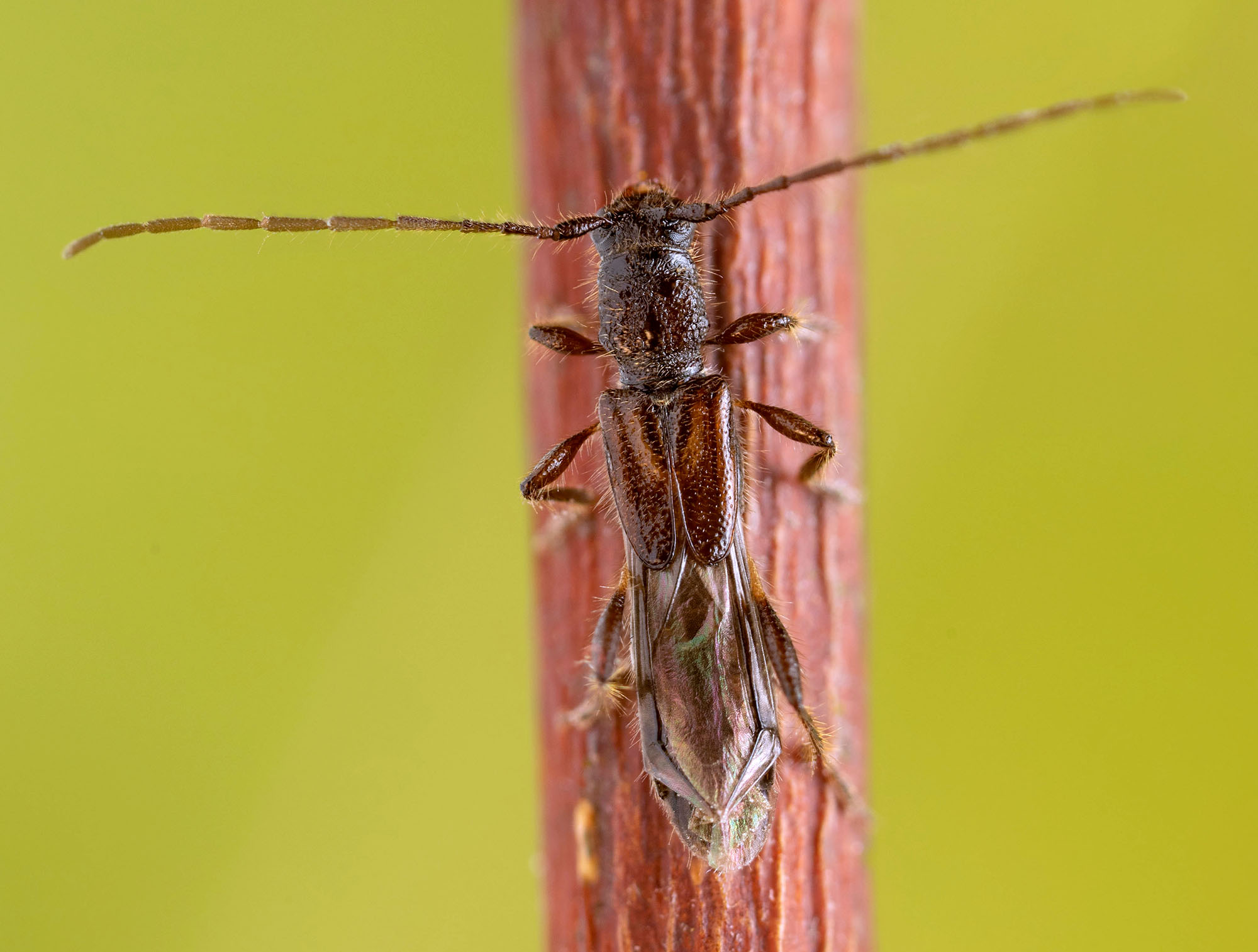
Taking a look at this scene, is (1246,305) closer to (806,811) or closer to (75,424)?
(806,811)

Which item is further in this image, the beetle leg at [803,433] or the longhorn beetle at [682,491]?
the beetle leg at [803,433]

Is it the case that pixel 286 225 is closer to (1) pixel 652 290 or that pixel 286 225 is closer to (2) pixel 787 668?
(1) pixel 652 290

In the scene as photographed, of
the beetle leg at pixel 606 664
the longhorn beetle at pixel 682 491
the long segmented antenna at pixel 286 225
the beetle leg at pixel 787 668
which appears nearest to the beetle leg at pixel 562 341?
the longhorn beetle at pixel 682 491

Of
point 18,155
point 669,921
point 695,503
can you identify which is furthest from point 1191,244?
point 18,155

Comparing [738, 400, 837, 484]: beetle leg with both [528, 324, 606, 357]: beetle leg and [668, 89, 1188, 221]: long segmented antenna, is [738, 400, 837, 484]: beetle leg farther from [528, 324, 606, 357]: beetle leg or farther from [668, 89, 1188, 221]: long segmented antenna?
[668, 89, 1188, 221]: long segmented antenna

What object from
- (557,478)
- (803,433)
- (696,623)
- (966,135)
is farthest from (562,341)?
(966,135)

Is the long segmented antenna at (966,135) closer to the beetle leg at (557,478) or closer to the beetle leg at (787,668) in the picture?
the beetle leg at (557,478)
